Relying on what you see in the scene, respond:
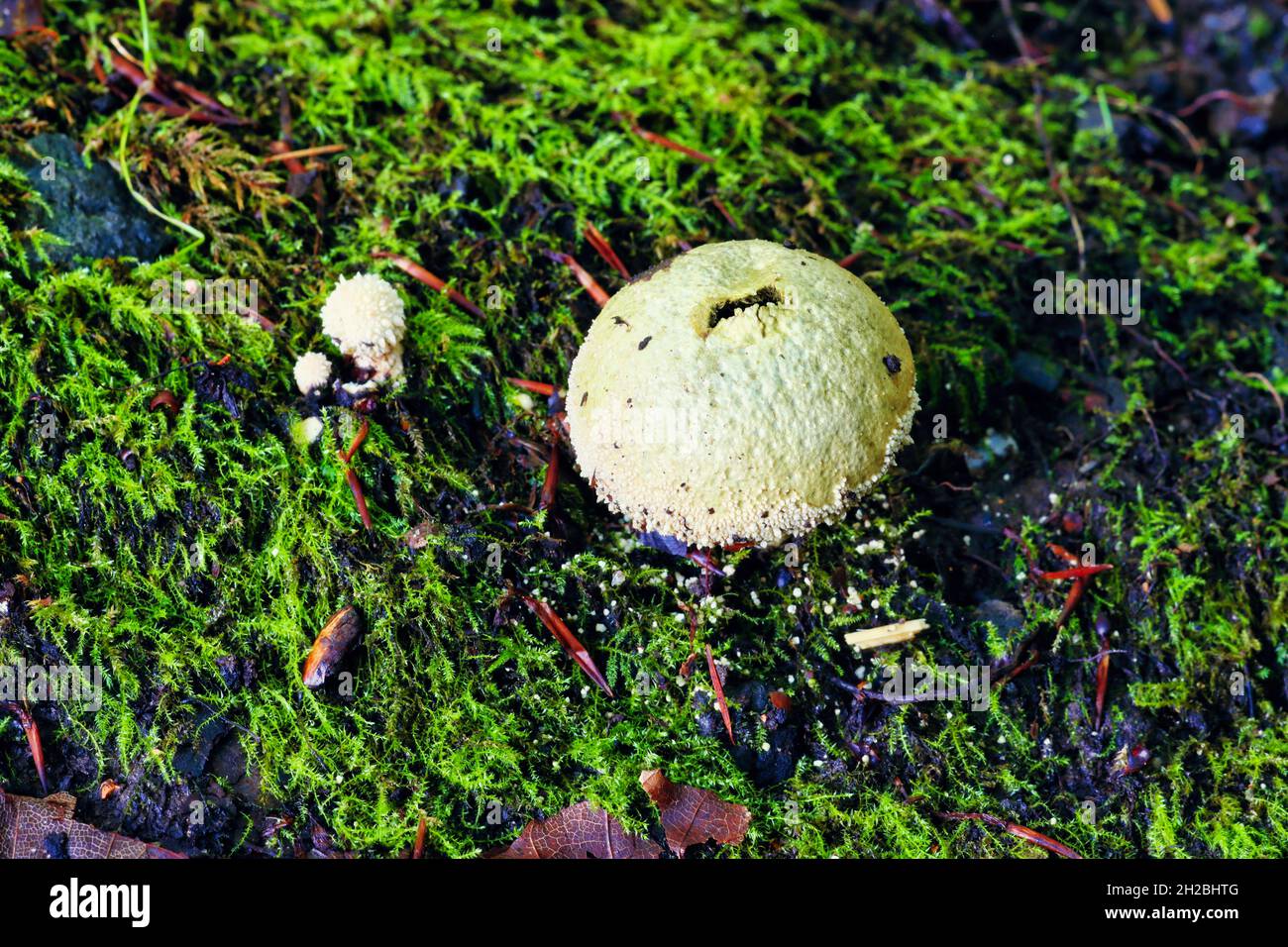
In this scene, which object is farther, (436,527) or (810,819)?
(436,527)

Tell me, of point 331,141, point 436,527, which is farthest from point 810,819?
point 331,141

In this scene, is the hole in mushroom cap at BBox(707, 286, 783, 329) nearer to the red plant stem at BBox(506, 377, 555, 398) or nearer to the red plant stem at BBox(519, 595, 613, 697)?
the red plant stem at BBox(506, 377, 555, 398)

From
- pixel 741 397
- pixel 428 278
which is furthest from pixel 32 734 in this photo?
pixel 741 397

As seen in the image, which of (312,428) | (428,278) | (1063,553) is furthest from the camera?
(428,278)

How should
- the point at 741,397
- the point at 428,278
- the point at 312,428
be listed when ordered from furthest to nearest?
the point at 428,278 < the point at 312,428 < the point at 741,397

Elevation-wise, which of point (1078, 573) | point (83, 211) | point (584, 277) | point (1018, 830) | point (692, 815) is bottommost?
point (1018, 830)

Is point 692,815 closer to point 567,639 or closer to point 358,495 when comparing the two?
point 567,639

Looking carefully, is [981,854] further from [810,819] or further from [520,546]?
[520,546]

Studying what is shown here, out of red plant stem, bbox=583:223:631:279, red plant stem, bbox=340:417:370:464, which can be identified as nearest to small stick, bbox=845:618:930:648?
red plant stem, bbox=583:223:631:279
